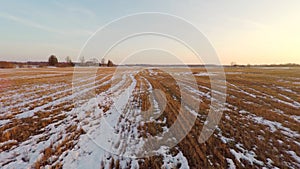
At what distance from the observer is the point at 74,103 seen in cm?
941

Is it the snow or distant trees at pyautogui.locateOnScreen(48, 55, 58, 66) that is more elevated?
distant trees at pyautogui.locateOnScreen(48, 55, 58, 66)

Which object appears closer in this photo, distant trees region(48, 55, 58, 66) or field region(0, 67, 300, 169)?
field region(0, 67, 300, 169)

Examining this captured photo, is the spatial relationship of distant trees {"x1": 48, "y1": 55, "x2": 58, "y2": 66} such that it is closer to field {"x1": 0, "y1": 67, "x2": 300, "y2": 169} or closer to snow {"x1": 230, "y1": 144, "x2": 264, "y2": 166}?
field {"x1": 0, "y1": 67, "x2": 300, "y2": 169}

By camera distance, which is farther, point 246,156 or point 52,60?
point 52,60

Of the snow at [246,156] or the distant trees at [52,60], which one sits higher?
the distant trees at [52,60]

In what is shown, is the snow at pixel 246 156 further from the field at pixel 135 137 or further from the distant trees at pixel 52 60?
the distant trees at pixel 52 60

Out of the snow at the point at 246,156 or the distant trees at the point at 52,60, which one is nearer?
the snow at the point at 246,156

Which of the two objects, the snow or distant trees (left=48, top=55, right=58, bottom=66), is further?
distant trees (left=48, top=55, right=58, bottom=66)

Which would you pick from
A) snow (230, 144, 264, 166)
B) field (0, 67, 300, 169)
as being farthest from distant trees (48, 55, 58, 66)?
snow (230, 144, 264, 166)

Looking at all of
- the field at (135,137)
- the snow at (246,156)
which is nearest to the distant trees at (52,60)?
the field at (135,137)

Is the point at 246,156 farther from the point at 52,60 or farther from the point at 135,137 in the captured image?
the point at 52,60

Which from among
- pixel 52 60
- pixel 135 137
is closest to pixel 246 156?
pixel 135 137

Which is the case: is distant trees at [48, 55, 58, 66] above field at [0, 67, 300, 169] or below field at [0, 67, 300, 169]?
above

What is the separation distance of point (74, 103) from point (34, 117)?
2.65 metres
